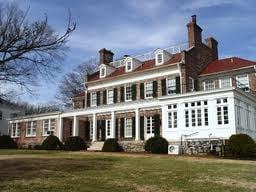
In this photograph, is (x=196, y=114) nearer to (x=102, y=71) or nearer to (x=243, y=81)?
(x=243, y=81)

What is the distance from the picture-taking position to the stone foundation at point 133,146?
2889 cm

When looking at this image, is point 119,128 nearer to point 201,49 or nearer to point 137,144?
point 137,144

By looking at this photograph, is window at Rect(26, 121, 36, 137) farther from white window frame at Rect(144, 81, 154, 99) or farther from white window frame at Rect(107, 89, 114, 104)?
white window frame at Rect(144, 81, 154, 99)

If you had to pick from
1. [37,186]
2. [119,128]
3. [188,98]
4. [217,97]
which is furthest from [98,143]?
[37,186]

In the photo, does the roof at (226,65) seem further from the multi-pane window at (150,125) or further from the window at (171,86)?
the multi-pane window at (150,125)

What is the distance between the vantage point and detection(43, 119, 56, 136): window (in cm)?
3728

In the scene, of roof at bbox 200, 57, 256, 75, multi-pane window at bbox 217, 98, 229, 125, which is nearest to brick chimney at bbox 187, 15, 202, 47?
roof at bbox 200, 57, 256, 75

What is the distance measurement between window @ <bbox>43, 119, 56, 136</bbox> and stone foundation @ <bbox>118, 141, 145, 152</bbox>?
1002 cm

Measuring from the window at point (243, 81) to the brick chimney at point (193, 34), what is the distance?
544cm

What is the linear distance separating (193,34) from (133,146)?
12684 mm

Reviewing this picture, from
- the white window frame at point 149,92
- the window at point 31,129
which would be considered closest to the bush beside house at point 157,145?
the white window frame at point 149,92

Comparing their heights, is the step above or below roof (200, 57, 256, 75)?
below

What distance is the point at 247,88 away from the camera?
3134 cm

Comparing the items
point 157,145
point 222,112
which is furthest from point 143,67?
point 222,112
